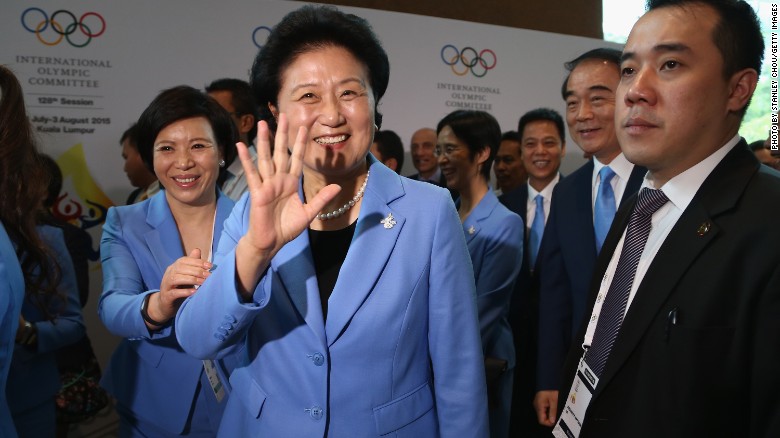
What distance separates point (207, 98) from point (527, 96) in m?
4.28

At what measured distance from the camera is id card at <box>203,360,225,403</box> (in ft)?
6.45

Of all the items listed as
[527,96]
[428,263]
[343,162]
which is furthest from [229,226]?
[527,96]

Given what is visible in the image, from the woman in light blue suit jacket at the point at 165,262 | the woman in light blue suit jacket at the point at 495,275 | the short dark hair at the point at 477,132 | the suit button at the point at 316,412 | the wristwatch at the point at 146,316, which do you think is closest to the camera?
the suit button at the point at 316,412

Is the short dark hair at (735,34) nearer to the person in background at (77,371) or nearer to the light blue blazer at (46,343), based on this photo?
the light blue blazer at (46,343)

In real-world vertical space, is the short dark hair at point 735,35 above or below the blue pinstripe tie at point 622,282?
above

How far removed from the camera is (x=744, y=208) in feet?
4.17

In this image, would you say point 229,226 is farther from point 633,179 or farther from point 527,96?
point 527,96

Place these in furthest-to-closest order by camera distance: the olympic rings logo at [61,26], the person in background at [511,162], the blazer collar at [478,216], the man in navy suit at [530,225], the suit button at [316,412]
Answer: the person in background at [511,162]
the olympic rings logo at [61,26]
the man in navy suit at [530,225]
the blazer collar at [478,216]
the suit button at [316,412]

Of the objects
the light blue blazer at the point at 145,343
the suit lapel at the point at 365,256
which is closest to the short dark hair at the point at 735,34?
the suit lapel at the point at 365,256

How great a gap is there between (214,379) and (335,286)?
33.6 inches

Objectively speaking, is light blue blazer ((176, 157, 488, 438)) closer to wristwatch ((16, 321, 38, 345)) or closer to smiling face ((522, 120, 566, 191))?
wristwatch ((16, 321, 38, 345))

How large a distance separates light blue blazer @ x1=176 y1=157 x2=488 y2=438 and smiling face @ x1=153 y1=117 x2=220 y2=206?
83cm

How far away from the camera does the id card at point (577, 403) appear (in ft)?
5.03

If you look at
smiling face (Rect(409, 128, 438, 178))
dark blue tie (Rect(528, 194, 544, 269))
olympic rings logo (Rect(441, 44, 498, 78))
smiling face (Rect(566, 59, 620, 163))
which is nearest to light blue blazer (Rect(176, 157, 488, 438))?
smiling face (Rect(566, 59, 620, 163))
